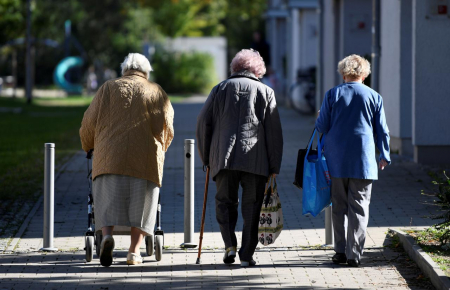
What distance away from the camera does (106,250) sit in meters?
6.89

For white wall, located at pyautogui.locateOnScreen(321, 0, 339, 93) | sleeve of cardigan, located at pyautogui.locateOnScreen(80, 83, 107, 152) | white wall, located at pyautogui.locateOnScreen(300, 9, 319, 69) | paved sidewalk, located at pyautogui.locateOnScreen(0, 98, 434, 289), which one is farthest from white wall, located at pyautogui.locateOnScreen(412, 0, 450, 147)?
white wall, located at pyautogui.locateOnScreen(300, 9, 319, 69)

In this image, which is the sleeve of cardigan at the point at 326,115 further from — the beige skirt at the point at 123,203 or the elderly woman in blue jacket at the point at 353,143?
the beige skirt at the point at 123,203

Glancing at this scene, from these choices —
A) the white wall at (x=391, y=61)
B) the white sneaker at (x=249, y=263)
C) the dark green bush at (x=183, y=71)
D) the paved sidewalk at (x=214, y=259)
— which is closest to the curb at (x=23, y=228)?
the paved sidewalk at (x=214, y=259)

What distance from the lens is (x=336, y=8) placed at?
864 inches

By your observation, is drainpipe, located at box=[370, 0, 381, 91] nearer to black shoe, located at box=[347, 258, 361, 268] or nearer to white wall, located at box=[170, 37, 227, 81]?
black shoe, located at box=[347, 258, 361, 268]

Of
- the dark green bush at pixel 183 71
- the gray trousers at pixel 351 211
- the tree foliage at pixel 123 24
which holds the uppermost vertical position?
the tree foliage at pixel 123 24

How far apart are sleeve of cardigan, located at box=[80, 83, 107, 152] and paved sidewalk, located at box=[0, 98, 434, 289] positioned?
99 centimetres

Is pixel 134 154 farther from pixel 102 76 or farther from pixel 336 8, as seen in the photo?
pixel 102 76

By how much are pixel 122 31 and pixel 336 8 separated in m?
42.2

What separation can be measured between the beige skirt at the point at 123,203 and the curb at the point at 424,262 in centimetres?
210

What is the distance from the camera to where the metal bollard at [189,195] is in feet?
25.1

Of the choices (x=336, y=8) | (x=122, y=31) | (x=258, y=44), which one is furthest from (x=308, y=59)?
(x=122, y=31)

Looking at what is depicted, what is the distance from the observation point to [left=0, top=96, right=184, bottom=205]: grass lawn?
11829 millimetres

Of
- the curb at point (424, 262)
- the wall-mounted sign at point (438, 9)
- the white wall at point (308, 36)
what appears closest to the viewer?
the curb at point (424, 262)
